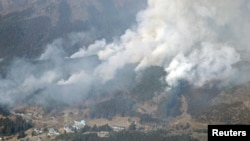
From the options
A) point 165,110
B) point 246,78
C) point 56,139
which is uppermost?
point 246,78

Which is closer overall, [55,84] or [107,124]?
[107,124]

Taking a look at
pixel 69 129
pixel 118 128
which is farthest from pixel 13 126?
pixel 118 128

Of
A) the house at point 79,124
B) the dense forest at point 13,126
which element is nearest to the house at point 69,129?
the house at point 79,124

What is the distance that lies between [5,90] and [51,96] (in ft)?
61.4

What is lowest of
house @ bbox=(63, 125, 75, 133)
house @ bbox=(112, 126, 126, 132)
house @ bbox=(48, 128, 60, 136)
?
house @ bbox=(48, 128, 60, 136)

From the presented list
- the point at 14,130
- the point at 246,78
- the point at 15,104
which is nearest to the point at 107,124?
the point at 14,130

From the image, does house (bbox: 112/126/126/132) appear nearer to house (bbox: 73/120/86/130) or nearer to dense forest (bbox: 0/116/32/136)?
house (bbox: 73/120/86/130)

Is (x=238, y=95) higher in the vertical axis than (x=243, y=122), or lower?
higher

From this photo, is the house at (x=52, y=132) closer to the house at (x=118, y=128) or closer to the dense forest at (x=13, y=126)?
the dense forest at (x=13, y=126)

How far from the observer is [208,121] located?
501 ft

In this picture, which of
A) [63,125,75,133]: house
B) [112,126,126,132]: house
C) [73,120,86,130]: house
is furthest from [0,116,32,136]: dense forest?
[112,126,126,132]: house

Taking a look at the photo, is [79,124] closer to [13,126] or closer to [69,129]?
[69,129]

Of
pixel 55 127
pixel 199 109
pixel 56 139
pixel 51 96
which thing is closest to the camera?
pixel 56 139

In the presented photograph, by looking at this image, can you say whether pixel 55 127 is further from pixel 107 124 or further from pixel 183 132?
pixel 183 132
